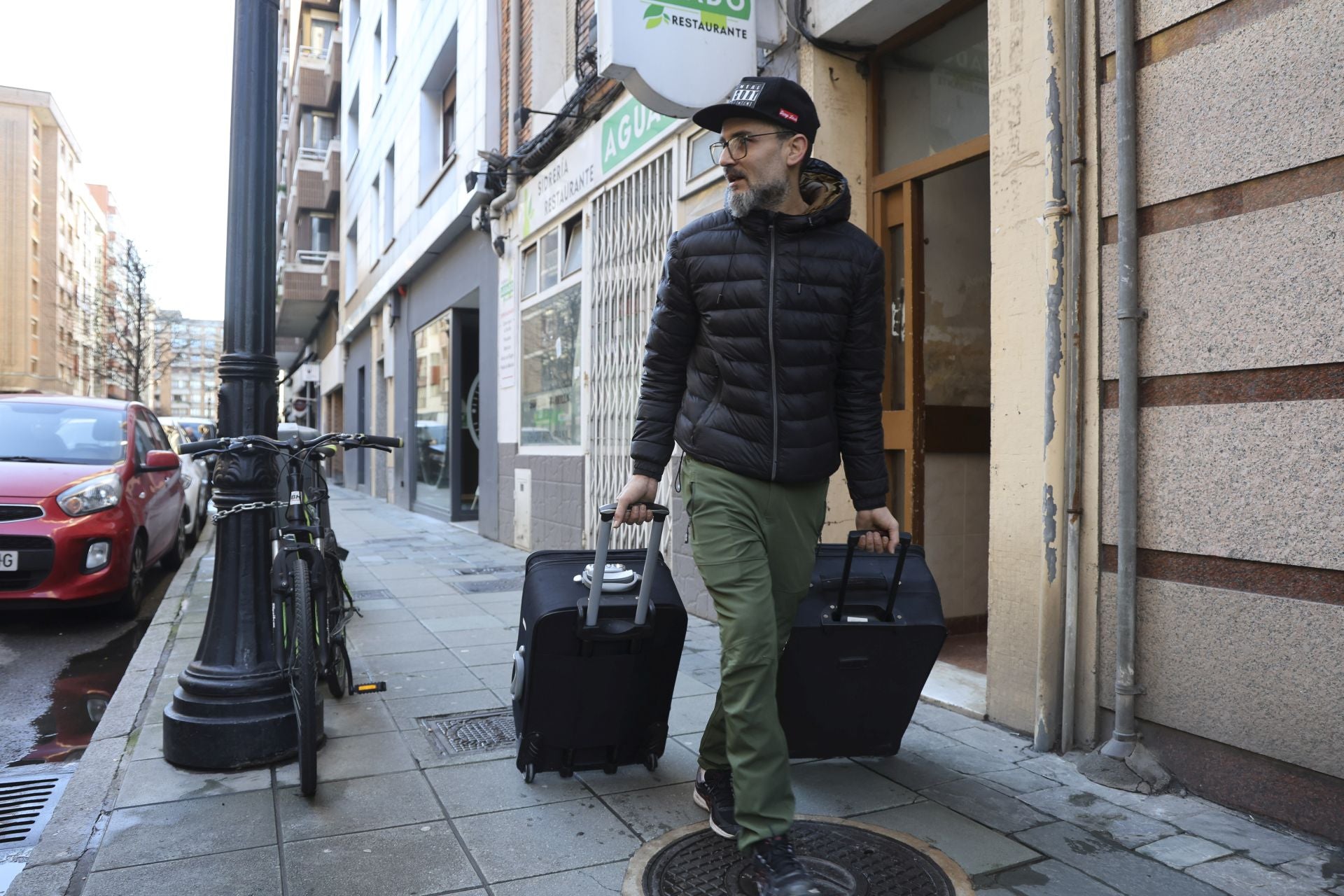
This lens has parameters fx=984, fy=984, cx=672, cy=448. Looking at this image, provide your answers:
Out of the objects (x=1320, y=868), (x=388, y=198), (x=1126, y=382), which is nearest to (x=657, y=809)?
(x=1320, y=868)

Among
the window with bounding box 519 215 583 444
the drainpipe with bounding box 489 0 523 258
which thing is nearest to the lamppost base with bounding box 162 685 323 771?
the window with bounding box 519 215 583 444

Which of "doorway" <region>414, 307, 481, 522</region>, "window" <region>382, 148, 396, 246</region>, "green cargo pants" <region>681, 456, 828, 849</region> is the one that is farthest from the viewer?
"window" <region>382, 148, 396, 246</region>

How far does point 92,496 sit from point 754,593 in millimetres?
5882

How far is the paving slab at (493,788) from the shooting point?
10.7ft

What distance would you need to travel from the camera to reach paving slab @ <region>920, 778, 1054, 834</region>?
3082 millimetres

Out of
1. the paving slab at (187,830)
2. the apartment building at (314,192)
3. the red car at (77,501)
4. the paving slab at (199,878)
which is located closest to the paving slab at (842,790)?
the paving slab at (199,878)

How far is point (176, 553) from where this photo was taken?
9.74 meters

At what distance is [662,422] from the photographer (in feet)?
9.74

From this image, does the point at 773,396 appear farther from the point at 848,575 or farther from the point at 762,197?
the point at 848,575

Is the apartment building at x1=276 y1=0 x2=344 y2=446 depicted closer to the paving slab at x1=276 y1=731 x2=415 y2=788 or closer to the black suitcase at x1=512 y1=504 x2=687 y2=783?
the paving slab at x1=276 y1=731 x2=415 y2=788

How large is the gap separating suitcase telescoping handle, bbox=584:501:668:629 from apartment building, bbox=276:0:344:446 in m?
22.6

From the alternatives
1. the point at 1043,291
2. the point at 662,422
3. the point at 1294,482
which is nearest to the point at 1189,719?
the point at 1294,482

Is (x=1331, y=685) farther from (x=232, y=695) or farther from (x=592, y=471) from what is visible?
(x=592, y=471)

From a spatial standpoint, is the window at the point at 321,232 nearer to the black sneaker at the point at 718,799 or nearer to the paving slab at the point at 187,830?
the paving slab at the point at 187,830
